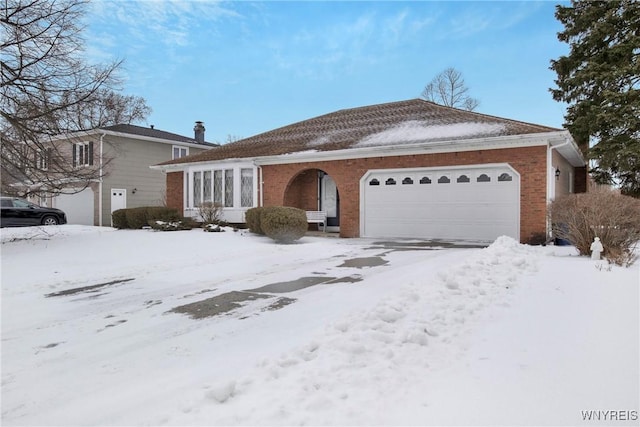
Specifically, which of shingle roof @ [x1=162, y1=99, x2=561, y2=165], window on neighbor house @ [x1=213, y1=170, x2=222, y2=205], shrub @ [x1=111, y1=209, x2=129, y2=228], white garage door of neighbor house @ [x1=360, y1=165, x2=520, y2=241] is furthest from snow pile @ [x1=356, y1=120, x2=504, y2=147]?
shrub @ [x1=111, y1=209, x2=129, y2=228]

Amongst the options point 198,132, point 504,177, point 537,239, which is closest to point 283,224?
point 504,177

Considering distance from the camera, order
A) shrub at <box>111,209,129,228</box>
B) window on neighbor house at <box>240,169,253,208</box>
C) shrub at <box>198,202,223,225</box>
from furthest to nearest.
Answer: window on neighbor house at <box>240,169,253,208</box>, shrub at <box>111,209,129,228</box>, shrub at <box>198,202,223,225</box>

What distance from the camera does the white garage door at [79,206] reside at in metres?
23.0

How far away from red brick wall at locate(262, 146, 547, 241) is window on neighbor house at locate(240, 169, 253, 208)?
68 centimetres

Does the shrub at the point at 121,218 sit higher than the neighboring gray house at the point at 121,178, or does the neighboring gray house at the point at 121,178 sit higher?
the neighboring gray house at the point at 121,178

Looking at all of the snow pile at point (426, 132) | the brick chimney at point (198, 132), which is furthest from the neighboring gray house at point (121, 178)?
the snow pile at point (426, 132)

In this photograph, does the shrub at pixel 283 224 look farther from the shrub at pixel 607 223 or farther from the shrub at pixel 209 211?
the shrub at pixel 607 223

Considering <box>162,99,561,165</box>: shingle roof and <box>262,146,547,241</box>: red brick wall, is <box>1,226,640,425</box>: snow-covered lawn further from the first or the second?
<box>162,99,561,165</box>: shingle roof

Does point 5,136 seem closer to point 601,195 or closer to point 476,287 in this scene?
point 476,287

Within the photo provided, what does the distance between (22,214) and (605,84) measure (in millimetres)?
26418

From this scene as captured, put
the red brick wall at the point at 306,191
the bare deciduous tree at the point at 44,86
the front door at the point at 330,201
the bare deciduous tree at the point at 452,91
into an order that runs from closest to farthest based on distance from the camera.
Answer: the bare deciduous tree at the point at 44,86, the red brick wall at the point at 306,191, the front door at the point at 330,201, the bare deciduous tree at the point at 452,91

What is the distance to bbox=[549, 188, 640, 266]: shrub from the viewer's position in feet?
23.9

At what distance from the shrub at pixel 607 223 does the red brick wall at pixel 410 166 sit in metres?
2.98

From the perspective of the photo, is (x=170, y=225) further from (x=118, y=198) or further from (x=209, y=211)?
(x=118, y=198)
